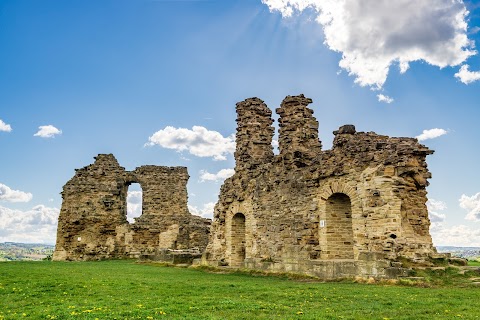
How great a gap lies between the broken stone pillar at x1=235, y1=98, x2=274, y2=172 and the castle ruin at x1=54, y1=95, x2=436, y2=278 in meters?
0.05

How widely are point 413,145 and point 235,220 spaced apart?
10.8 metres

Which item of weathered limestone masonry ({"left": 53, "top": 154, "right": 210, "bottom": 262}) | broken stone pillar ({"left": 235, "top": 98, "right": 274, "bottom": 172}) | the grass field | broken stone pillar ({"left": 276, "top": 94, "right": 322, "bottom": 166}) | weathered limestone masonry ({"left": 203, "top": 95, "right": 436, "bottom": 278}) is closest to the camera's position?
the grass field

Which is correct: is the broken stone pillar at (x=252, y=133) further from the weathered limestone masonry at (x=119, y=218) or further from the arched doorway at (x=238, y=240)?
→ the weathered limestone masonry at (x=119, y=218)

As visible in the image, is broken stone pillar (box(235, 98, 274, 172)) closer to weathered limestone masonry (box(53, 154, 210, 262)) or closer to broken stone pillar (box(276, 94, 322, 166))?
broken stone pillar (box(276, 94, 322, 166))

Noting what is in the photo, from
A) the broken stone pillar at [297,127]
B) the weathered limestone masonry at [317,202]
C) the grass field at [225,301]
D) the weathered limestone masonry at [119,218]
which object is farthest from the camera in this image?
the weathered limestone masonry at [119,218]

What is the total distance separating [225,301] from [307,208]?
8.86 meters

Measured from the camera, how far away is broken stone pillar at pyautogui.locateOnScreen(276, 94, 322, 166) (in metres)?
20.6

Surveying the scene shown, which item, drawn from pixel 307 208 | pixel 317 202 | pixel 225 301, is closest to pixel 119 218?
pixel 307 208

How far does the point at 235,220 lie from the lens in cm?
2362

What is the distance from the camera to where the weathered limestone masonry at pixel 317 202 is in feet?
48.3

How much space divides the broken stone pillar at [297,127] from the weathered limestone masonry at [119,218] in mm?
15069

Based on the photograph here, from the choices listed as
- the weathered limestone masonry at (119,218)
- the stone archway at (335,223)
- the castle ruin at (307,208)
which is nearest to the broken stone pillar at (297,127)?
the castle ruin at (307,208)

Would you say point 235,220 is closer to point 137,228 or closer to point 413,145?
point 413,145

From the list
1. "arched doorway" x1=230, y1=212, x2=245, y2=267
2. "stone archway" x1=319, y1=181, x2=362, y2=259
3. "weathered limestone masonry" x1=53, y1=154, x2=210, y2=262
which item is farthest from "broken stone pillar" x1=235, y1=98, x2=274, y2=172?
"weathered limestone masonry" x1=53, y1=154, x2=210, y2=262
